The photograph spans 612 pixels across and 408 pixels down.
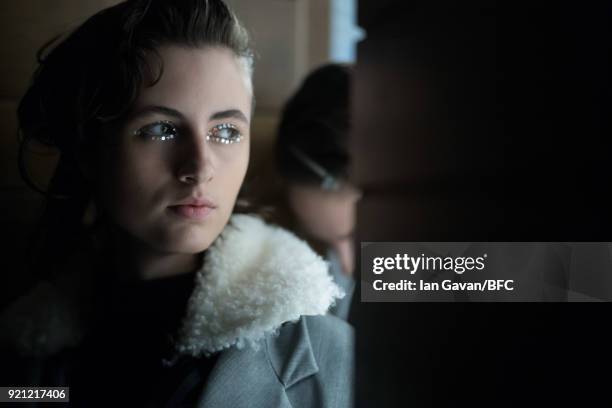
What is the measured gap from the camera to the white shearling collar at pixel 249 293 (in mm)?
473

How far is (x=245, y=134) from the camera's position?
483mm

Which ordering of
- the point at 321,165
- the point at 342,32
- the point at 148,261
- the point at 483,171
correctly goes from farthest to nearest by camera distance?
the point at 342,32, the point at 321,165, the point at 148,261, the point at 483,171

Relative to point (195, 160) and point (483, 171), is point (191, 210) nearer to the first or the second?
point (195, 160)

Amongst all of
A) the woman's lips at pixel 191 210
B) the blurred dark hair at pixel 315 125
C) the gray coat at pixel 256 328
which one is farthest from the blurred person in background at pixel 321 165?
the woman's lips at pixel 191 210

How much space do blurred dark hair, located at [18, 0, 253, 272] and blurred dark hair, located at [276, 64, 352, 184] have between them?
0.80 feet

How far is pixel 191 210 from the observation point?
46cm

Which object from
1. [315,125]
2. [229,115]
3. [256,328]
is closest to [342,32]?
[315,125]

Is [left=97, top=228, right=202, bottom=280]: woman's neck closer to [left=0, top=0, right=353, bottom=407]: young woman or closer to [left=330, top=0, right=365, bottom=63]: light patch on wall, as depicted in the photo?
[left=0, top=0, right=353, bottom=407]: young woman

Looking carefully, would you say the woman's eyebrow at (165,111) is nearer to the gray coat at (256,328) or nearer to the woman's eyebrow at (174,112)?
the woman's eyebrow at (174,112)

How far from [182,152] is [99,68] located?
0.13 m

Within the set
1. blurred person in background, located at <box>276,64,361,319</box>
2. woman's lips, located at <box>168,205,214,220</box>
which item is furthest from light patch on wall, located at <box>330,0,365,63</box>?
woman's lips, located at <box>168,205,214,220</box>

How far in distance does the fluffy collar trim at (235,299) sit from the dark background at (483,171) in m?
0.06

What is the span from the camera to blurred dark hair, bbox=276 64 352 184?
28.9 inches

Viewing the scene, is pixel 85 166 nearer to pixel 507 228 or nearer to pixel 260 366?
pixel 260 366
